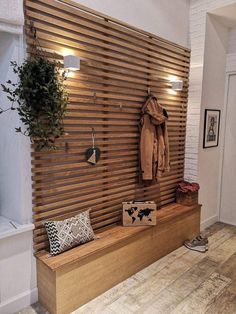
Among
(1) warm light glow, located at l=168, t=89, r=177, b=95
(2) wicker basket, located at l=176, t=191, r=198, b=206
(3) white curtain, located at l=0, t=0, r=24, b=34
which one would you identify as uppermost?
(3) white curtain, located at l=0, t=0, r=24, b=34

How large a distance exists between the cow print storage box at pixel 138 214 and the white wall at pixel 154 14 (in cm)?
198

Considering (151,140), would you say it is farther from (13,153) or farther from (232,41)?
(232,41)

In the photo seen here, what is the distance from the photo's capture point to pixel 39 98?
1.95 metres

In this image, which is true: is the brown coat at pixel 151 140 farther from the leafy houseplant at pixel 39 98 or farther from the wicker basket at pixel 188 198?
the leafy houseplant at pixel 39 98

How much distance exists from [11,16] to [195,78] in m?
2.51

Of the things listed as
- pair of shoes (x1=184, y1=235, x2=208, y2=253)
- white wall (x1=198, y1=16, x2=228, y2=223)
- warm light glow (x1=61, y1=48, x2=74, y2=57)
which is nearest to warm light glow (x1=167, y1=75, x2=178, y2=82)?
white wall (x1=198, y1=16, x2=228, y2=223)

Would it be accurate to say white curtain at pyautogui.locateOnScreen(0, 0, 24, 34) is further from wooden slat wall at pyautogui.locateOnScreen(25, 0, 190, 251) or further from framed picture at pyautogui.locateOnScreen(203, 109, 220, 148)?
framed picture at pyautogui.locateOnScreen(203, 109, 220, 148)

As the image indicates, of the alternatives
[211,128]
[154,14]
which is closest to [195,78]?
[211,128]

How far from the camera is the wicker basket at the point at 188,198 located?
3469mm

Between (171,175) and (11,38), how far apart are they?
2521 millimetres

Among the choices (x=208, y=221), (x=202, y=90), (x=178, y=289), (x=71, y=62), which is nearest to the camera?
(x=71, y=62)

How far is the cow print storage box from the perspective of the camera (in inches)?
109

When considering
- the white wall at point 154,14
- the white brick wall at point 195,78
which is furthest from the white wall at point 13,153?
the white brick wall at point 195,78

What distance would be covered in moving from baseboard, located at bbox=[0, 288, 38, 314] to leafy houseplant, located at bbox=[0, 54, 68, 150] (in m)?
1.26
